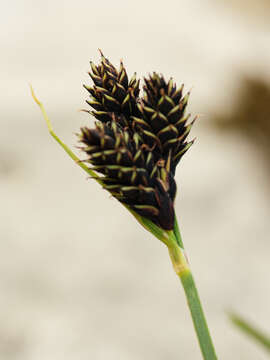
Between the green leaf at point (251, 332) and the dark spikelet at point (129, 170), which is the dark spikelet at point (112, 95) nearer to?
the dark spikelet at point (129, 170)

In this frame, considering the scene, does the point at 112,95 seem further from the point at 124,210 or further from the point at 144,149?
the point at 124,210

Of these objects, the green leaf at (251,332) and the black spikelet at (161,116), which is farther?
the black spikelet at (161,116)

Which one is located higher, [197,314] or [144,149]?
[144,149]

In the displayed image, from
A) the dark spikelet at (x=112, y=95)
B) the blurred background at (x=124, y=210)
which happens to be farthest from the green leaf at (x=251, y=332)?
the blurred background at (x=124, y=210)

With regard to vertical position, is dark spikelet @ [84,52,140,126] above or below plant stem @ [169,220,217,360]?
above

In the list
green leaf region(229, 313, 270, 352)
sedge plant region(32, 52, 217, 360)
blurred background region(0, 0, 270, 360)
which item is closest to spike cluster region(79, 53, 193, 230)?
sedge plant region(32, 52, 217, 360)

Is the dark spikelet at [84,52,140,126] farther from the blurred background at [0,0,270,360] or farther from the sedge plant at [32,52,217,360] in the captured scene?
the blurred background at [0,0,270,360]

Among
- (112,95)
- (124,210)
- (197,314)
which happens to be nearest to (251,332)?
(197,314)
